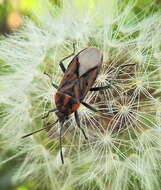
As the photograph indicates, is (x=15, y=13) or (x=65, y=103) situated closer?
(x=65, y=103)

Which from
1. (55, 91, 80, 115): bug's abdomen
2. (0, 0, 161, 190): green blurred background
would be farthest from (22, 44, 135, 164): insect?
(0, 0, 161, 190): green blurred background

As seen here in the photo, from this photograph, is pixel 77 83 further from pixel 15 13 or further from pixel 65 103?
pixel 15 13

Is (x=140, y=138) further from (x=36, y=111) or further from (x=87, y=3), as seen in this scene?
(x=87, y=3)

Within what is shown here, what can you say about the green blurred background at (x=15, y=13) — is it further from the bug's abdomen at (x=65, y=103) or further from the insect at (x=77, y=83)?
the bug's abdomen at (x=65, y=103)

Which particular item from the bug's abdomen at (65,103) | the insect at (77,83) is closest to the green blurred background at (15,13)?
the insect at (77,83)

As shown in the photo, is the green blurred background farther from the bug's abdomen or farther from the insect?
A: the bug's abdomen

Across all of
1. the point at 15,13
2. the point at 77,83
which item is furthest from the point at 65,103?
the point at 15,13
